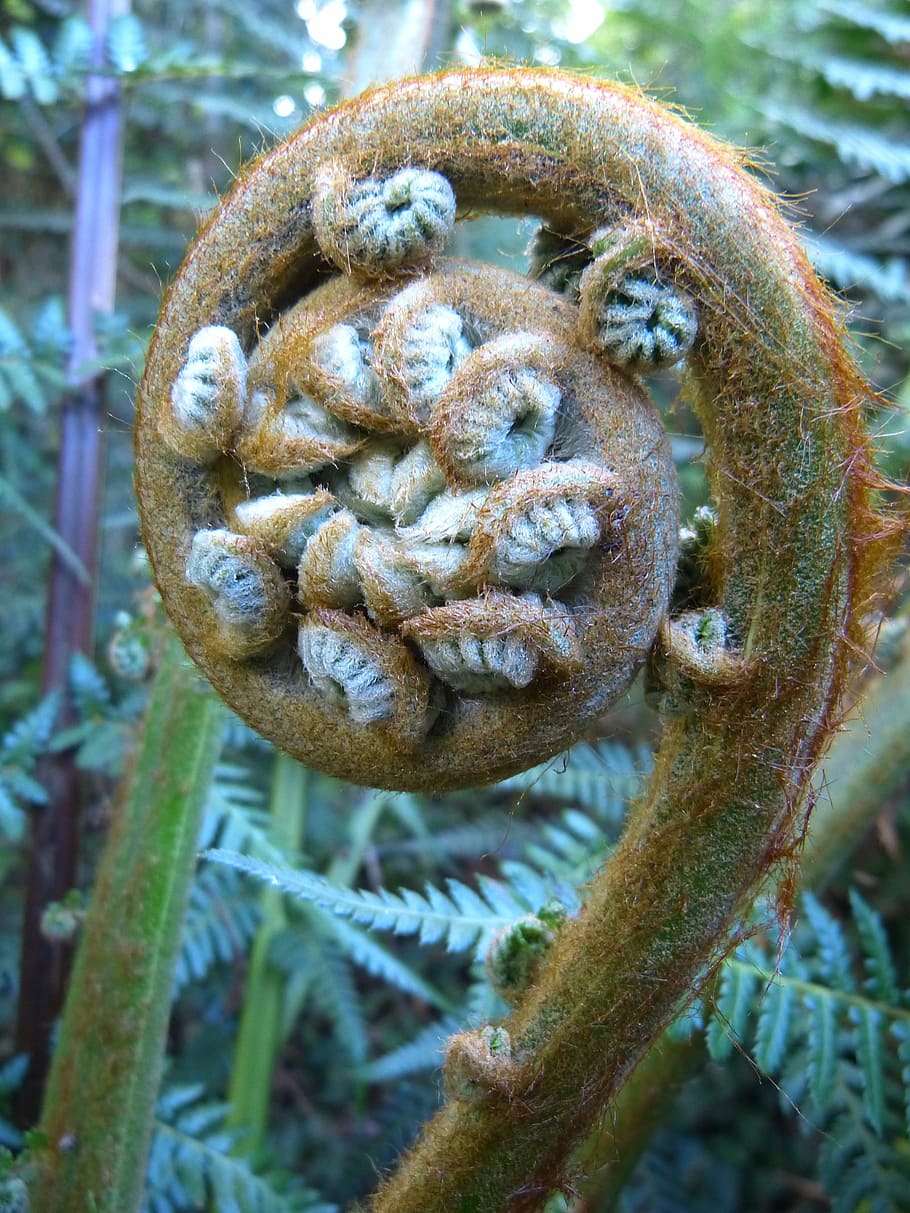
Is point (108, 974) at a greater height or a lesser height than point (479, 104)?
lesser

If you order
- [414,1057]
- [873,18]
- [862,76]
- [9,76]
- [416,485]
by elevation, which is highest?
[873,18]

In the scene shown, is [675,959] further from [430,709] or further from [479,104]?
[479,104]

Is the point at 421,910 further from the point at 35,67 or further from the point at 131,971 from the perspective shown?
the point at 35,67

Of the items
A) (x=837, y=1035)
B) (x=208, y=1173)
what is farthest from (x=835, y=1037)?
(x=208, y=1173)

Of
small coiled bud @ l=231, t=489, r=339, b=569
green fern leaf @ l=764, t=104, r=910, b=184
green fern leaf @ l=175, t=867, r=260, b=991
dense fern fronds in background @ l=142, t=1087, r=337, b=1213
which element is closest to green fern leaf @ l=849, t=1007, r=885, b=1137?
dense fern fronds in background @ l=142, t=1087, r=337, b=1213

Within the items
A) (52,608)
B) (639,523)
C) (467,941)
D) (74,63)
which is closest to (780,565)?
(639,523)

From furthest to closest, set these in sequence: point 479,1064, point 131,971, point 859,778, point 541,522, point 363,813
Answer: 1. point 363,813
2. point 859,778
3. point 131,971
4. point 479,1064
5. point 541,522
